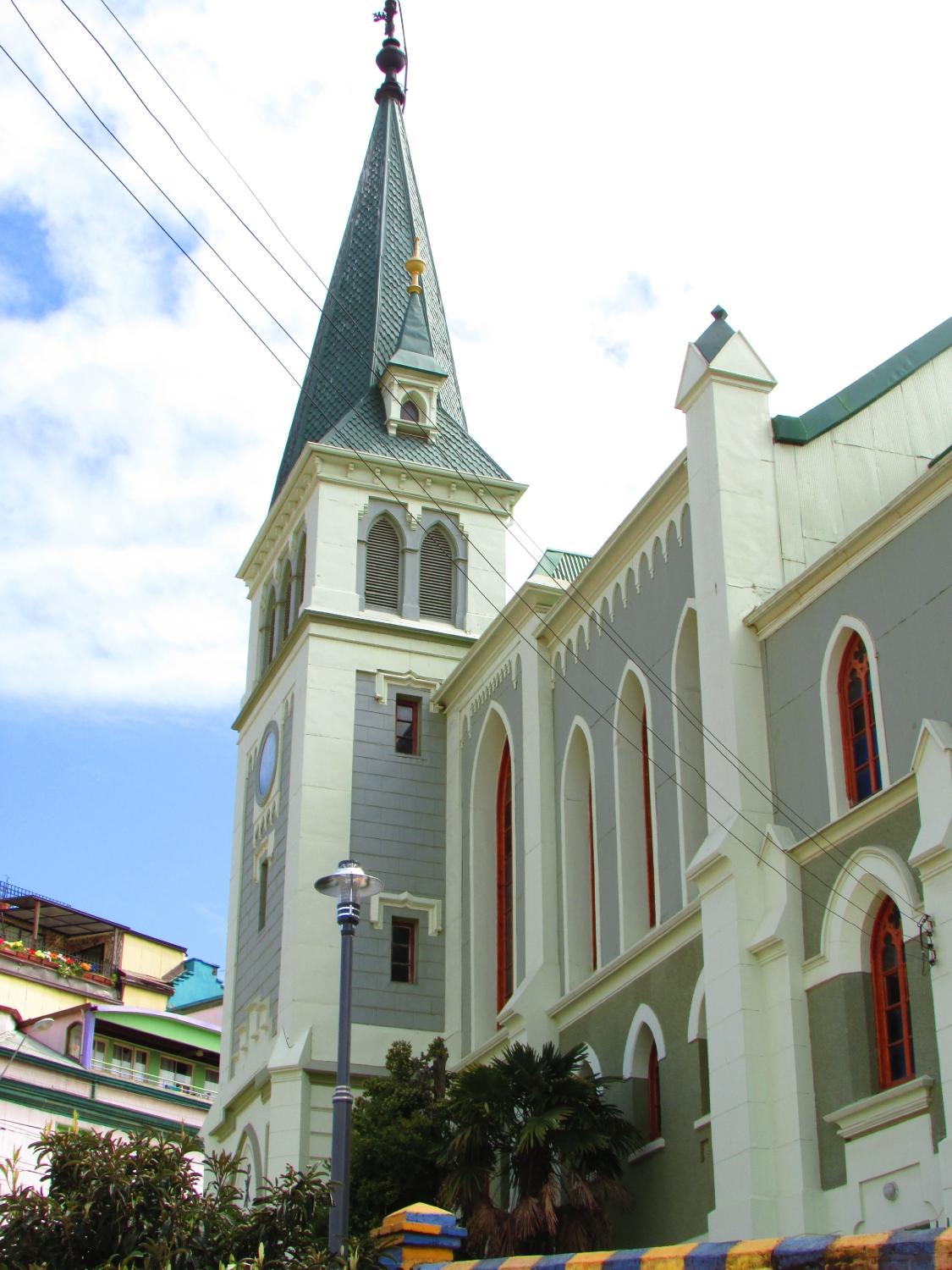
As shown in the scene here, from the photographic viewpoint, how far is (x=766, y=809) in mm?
19422

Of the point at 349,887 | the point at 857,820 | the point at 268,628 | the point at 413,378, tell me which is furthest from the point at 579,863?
the point at 413,378

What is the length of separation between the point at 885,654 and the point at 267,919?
15.0m

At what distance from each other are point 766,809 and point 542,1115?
157 inches

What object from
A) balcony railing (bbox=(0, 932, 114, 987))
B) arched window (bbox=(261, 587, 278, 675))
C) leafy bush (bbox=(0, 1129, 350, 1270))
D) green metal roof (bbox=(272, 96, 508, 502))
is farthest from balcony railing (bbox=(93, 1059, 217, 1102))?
leafy bush (bbox=(0, 1129, 350, 1270))

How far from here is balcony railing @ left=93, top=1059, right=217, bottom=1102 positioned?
4819cm

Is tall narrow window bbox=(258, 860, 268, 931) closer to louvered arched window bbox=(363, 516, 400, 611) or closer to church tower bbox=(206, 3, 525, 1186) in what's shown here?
church tower bbox=(206, 3, 525, 1186)

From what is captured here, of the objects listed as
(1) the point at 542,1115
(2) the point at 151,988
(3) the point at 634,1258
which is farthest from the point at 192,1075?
(3) the point at 634,1258

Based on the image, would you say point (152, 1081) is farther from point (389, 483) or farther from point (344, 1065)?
point (344, 1065)

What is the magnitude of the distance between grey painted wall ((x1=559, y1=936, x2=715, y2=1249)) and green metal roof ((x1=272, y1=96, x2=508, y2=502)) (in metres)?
13.8

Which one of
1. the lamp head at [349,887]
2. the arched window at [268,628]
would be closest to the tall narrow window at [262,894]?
the arched window at [268,628]

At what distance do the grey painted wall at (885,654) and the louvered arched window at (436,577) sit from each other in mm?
12851

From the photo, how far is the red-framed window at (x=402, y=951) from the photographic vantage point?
1134 inches

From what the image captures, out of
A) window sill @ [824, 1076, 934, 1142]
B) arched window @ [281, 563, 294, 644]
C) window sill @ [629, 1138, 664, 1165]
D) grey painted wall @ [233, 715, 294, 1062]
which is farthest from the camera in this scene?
arched window @ [281, 563, 294, 644]

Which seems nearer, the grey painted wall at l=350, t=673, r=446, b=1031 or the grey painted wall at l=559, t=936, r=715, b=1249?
the grey painted wall at l=559, t=936, r=715, b=1249
